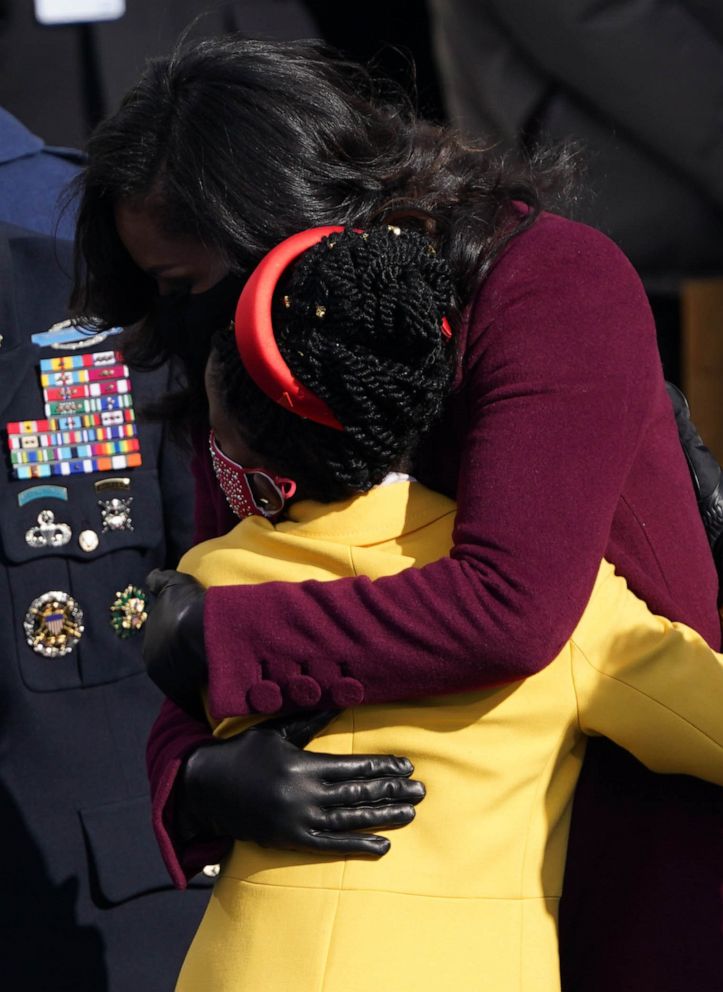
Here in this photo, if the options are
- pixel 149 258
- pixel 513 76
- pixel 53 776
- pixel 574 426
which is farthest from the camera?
pixel 513 76

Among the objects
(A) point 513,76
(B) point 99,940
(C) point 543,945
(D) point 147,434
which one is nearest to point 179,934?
(B) point 99,940

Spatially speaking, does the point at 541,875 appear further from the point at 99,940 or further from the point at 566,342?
the point at 99,940

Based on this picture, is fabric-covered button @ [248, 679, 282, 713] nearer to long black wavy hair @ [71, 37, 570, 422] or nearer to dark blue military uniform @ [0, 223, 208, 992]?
long black wavy hair @ [71, 37, 570, 422]

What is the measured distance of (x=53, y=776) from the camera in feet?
6.79

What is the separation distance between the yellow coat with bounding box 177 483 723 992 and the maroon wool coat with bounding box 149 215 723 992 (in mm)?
46

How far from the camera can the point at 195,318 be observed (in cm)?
137

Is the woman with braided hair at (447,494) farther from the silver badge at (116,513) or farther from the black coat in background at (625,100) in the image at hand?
the black coat in background at (625,100)

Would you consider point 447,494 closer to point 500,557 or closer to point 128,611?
point 500,557

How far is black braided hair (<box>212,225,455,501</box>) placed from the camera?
1141mm

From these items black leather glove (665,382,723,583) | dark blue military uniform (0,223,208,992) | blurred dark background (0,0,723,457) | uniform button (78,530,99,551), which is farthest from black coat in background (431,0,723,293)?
black leather glove (665,382,723,583)

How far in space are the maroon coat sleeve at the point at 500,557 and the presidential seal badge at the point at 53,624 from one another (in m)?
0.95

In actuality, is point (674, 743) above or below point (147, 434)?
above

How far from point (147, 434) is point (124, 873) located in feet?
2.27

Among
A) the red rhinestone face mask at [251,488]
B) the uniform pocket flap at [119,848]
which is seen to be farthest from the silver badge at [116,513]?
the red rhinestone face mask at [251,488]
